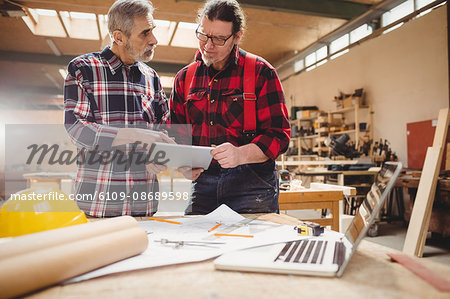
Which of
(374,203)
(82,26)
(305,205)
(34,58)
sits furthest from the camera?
(34,58)

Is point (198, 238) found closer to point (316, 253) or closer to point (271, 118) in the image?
point (316, 253)

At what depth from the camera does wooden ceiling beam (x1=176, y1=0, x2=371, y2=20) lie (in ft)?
18.4

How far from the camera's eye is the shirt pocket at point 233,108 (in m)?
1.43

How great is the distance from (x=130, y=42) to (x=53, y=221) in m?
0.99

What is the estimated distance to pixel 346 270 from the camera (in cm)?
63

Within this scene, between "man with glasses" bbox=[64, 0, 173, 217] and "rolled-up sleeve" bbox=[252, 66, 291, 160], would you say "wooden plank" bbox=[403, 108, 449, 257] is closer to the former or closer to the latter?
"rolled-up sleeve" bbox=[252, 66, 291, 160]

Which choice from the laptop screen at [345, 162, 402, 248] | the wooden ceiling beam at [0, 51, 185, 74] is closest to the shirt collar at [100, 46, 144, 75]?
the laptop screen at [345, 162, 402, 248]

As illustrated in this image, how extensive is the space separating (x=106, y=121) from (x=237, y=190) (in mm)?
637

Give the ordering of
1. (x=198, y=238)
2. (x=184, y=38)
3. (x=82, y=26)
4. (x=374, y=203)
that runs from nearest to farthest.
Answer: (x=374, y=203)
(x=198, y=238)
(x=82, y=26)
(x=184, y=38)

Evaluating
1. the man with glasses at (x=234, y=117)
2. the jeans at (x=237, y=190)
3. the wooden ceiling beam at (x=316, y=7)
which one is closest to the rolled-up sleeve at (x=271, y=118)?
the man with glasses at (x=234, y=117)

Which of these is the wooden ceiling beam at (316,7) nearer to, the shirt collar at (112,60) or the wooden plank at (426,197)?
the wooden plank at (426,197)

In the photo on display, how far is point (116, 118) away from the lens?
4.80 ft

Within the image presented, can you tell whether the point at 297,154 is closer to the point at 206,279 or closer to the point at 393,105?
the point at 393,105

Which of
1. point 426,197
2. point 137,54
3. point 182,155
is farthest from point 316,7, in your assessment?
point 182,155
